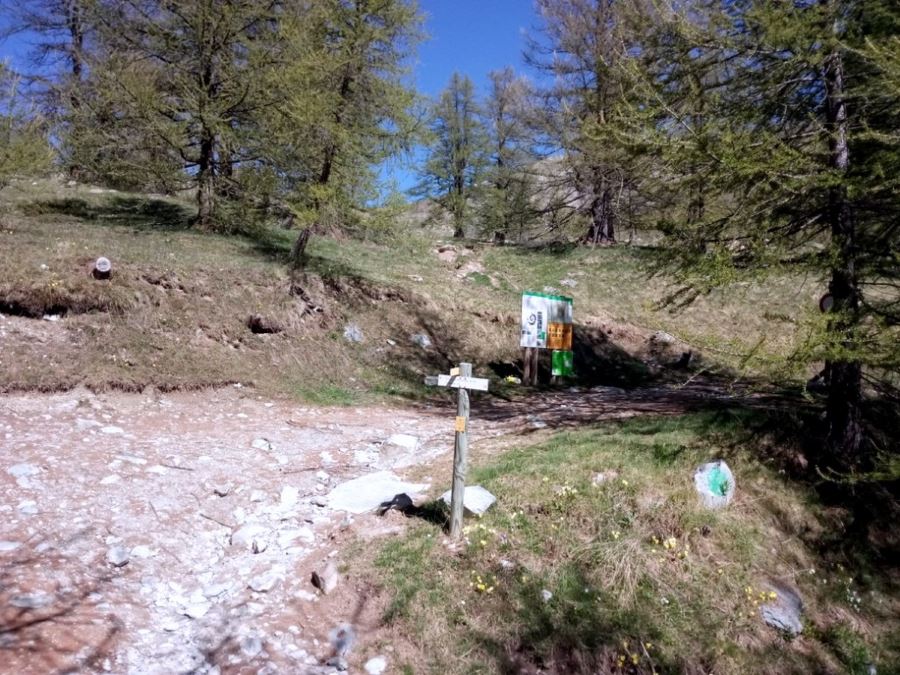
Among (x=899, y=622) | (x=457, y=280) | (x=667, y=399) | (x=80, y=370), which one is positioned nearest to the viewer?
(x=899, y=622)

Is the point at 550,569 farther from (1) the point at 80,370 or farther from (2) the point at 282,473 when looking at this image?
(1) the point at 80,370

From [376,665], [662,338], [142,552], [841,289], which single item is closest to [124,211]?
[142,552]

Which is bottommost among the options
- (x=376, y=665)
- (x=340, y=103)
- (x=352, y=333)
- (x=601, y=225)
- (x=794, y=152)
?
(x=376, y=665)

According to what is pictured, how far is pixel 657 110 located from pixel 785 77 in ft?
5.36

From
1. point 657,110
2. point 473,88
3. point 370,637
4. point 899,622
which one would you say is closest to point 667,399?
point 899,622

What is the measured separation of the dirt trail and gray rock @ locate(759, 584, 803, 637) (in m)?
3.34

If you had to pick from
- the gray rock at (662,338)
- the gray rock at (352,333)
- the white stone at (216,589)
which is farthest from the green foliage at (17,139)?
the gray rock at (662,338)

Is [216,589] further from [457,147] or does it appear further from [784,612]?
[457,147]

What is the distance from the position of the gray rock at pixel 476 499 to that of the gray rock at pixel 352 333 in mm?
6656

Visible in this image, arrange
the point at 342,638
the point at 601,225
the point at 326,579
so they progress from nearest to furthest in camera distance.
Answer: the point at 342,638, the point at 326,579, the point at 601,225

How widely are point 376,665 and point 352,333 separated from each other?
8.53 m

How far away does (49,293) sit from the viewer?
28.4 feet

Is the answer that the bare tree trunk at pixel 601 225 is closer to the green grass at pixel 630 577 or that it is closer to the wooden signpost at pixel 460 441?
the green grass at pixel 630 577

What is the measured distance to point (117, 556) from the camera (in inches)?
173
